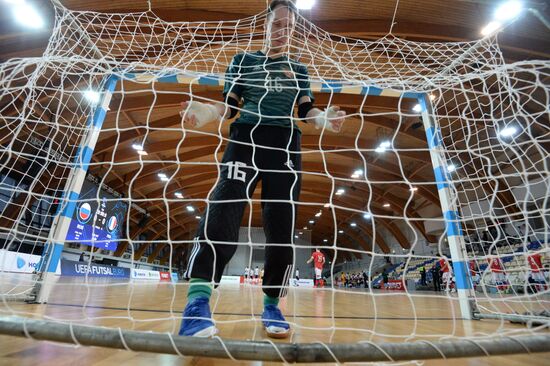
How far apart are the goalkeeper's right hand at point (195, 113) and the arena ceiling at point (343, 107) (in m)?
0.11

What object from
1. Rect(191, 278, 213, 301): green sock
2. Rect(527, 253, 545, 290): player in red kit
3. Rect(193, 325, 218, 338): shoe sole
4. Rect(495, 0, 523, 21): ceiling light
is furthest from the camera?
Rect(495, 0, 523, 21): ceiling light

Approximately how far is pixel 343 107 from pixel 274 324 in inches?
267

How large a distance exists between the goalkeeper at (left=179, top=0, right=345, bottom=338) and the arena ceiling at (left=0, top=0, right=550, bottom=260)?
146 mm

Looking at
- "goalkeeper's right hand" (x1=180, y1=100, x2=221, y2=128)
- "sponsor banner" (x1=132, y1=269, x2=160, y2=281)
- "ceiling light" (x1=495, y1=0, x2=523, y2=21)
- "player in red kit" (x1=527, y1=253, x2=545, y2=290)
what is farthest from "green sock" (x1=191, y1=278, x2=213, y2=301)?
"sponsor banner" (x1=132, y1=269, x2=160, y2=281)

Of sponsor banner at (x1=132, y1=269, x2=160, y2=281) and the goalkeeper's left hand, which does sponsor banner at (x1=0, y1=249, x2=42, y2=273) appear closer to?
sponsor banner at (x1=132, y1=269, x2=160, y2=281)

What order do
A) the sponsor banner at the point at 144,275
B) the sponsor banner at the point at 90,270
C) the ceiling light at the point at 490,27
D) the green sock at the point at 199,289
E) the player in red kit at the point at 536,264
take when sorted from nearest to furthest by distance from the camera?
the green sock at the point at 199,289 → the player in red kit at the point at 536,264 → the ceiling light at the point at 490,27 → the sponsor banner at the point at 90,270 → the sponsor banner at the point at 144,275

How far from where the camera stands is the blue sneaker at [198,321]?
0.74 meters

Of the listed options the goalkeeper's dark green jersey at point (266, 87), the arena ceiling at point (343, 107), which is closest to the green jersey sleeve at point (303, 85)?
the goalkeeper's dark green jersey at point (266, 87)

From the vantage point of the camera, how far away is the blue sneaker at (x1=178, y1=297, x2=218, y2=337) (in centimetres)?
74

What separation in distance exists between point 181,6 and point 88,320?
16.5ft

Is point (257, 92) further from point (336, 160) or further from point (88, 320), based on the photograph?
point (336, 160)

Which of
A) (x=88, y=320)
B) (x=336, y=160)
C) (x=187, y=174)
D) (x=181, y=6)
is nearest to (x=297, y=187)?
(x=88, y=320)

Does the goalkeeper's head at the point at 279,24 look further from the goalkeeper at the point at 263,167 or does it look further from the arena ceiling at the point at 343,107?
the arena ceiling at the point at 343,107

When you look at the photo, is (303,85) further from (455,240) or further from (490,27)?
(490,27)
